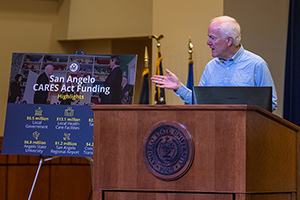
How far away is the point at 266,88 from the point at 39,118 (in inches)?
78.4

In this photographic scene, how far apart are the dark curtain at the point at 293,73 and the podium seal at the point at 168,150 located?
2411 millimetres

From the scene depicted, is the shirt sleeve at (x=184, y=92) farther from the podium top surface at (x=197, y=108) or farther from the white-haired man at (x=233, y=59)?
the podium top surface at (x=197, y=108)

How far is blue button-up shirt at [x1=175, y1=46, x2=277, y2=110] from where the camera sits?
97.7 inches

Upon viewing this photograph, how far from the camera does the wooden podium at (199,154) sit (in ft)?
5.34

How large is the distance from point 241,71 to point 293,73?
1.48 metres

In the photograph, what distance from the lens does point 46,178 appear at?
4.36 m

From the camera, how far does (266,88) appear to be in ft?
6.00

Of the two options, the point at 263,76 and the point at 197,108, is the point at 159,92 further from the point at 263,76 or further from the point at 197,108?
the point at 197,108

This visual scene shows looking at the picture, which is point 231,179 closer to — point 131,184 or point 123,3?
point 131,184

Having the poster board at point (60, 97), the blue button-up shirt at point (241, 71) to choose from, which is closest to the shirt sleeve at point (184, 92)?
the blue button-up shirt at point (241, 71)

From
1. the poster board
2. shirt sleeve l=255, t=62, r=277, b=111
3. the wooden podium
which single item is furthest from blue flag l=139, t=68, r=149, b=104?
the wooden podium

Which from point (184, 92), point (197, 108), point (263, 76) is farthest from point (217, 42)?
point (197, 108)

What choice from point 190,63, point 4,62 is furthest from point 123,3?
point 4,62

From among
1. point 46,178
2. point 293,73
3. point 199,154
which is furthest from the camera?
point 46,178
